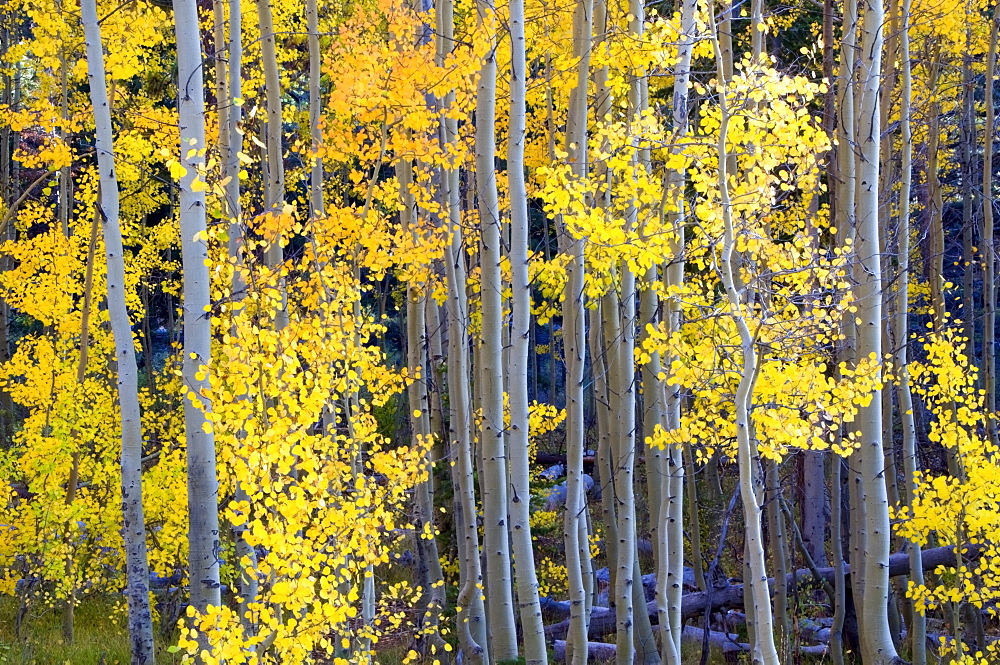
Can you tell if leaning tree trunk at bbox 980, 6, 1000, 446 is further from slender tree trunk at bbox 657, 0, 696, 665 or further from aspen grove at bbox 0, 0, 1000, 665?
slender tree trunk at bbox 657, 0, 696, 665

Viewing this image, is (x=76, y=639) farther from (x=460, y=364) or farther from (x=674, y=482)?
(x=674, y=482)

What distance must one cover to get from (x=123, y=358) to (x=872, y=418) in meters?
4.68

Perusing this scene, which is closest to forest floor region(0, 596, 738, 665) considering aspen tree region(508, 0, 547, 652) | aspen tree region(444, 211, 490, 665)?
aspen tree region(444, 211, 490, 665)

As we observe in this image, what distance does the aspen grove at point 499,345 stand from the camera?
14.5ft

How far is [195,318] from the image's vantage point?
4.45 meters

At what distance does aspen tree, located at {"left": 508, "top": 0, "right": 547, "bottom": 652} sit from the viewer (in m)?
5.01

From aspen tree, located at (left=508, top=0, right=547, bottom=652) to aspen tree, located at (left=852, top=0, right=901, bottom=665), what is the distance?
79.9 inches

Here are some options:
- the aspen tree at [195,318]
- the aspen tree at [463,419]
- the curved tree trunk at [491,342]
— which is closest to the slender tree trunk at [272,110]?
the aspen tree at [463,419]

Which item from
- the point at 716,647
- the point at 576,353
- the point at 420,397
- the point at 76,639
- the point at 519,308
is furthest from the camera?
the point at 76,639

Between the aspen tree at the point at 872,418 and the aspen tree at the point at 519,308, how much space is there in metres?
2.03

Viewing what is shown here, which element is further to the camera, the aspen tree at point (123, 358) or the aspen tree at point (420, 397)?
the aspen tree at point (420, 397)

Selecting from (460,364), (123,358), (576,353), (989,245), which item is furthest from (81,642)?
(989,245)

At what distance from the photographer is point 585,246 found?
19.4 ft

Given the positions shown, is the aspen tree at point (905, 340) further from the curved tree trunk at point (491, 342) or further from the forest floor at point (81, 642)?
the curved tree trunk at point (491, 342)
